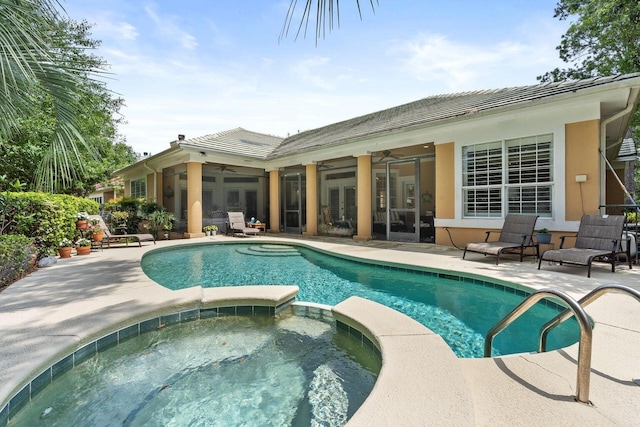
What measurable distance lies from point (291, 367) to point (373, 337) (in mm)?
858

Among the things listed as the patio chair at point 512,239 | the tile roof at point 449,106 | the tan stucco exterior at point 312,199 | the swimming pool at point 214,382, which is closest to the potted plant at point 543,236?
the patio chair at point 512,239

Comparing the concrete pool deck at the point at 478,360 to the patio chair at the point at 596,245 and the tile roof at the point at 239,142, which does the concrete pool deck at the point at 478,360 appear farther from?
the tile roof at the point at 239,142

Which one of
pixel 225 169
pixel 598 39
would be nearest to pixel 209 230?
pixel 225 169

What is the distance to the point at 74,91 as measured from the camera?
401 centimetres

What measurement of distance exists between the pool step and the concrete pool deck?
4036 mm

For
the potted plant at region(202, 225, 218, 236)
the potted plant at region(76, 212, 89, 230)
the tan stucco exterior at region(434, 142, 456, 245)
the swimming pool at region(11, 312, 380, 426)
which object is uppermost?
the tan stucco exterior at region(434, 142, 456, 245)

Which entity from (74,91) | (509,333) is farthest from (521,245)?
(74,91)

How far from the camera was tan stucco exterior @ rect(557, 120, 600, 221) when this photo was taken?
6.75 meters

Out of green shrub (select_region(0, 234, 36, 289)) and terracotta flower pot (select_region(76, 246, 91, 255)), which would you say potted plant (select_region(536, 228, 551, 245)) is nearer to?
green shrub (select_region(0, 234, 36, 289))

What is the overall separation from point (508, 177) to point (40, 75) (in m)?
9.65

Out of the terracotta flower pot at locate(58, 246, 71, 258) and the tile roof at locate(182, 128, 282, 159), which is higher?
the tile roof at locate(182, 128, 282, 159)

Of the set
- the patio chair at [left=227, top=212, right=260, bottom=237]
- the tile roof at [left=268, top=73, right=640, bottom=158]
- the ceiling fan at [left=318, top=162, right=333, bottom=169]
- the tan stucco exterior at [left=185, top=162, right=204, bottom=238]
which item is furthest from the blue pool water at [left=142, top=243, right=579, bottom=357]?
the ceiling fan at [left=318, top=162, right=333, bottom=169]

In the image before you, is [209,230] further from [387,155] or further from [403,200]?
[403,200]

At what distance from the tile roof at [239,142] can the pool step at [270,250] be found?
15.9 feet
